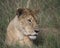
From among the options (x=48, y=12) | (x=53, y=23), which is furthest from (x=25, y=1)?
(x=53, y=23)

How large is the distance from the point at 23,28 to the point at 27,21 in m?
0.16

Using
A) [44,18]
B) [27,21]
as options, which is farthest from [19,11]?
[44,18]

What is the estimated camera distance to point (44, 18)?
18.3 ft

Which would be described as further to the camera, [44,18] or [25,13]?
[44,18]

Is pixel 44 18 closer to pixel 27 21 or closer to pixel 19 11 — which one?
pixel 27 21

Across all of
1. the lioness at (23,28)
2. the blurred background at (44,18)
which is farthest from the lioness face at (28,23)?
the blurred background at (44,18)

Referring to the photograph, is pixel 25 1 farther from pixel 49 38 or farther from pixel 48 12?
pixel 49 38

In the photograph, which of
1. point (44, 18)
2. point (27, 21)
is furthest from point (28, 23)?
point (44, 18)

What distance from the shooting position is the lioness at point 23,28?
487cm

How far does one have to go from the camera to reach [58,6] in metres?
6.30

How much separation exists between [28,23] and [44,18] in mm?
725

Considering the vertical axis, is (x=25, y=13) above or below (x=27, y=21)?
above

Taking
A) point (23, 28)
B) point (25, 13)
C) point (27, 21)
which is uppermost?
point (25, 13)

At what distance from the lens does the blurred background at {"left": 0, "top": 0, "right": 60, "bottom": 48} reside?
476cm
